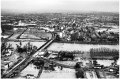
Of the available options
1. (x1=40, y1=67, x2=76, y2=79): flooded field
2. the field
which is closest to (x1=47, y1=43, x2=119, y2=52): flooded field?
the field

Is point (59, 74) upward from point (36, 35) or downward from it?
downward

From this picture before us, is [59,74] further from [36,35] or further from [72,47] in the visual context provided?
[36,35]

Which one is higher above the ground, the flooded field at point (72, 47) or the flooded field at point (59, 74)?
the flooded field at point (72, 47)

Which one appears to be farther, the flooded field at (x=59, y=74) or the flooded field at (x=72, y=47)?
the flooded field at (x=72, y=47)

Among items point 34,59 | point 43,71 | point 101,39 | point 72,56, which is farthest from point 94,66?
point 101,39

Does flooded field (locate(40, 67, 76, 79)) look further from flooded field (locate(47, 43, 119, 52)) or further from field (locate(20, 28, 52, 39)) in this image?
field (locate(20, 28, 52, 39))

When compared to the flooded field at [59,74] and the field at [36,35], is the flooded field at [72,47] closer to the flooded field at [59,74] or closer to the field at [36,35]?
the field at [36,35]

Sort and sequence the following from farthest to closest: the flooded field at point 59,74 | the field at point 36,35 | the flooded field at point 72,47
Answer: the field at point 36,35 < the flooded field at point 72,47 < the flooded field at point 59,74

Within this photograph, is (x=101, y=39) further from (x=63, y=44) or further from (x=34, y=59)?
(x=34, y=59)

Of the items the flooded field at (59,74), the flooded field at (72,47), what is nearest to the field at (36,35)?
the flooded field at (72,47)

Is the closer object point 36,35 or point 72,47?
point 72,47

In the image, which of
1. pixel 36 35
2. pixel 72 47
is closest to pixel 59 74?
pixel 72 47
